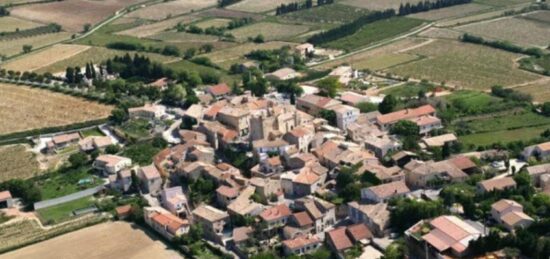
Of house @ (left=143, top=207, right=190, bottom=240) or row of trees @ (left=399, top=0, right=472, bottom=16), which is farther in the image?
row of trees @ (left=399, top=0, right=472, bottom=16)

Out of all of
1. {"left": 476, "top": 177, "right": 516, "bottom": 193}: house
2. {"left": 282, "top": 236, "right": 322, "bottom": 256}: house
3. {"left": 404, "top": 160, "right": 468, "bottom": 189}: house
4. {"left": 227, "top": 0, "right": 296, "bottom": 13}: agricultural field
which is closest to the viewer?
Answer: {"left": 282, "top": 236, "right": 322, "bottom": 256}: house

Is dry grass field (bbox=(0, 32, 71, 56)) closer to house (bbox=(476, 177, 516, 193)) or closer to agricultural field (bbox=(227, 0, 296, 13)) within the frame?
agricultural field (bbox=(227, 0, 296, 13))

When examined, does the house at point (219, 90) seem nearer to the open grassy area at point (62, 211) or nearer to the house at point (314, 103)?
the house at point (314, 103)

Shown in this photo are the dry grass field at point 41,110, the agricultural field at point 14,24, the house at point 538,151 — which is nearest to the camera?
the house at point 538,151

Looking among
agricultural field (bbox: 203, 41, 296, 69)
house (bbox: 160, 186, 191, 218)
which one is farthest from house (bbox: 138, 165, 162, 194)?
agricultural field (bbox: 203, 41, 296, 69)

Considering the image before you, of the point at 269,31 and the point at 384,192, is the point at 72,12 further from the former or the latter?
the point at 384,192

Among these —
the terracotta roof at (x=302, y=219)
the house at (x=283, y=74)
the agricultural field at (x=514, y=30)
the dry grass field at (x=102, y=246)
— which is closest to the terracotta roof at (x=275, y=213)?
the terracotta roof at (x=302, y=219)

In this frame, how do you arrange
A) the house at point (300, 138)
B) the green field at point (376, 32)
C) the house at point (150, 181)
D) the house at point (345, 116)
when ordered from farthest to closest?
the green field at point (376, 32), the house at point (345, 116), the house at point (300, 138), the house at point (150, 181)

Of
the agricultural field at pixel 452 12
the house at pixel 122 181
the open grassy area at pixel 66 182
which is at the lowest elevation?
the open grassy area at pixel 66 182

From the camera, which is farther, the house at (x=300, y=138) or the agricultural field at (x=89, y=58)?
the agricultural field at (x=89, y=58)
